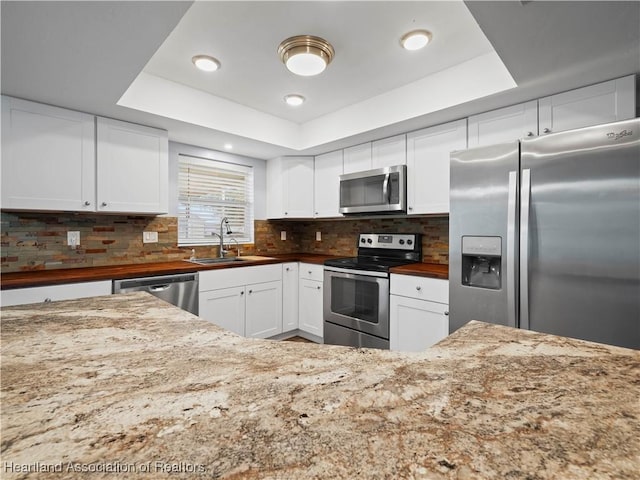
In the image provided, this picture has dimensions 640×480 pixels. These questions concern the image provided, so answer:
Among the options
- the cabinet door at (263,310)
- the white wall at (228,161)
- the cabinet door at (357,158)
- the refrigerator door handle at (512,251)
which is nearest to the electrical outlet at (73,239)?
the white wall at (228,161)

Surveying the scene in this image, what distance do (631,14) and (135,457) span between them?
224 cm

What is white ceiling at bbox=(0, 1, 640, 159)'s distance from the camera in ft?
4.61

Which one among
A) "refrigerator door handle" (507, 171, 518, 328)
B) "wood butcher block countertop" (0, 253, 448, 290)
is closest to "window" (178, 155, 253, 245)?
"wood butcher block countertop" (0, 253, 448, 290)

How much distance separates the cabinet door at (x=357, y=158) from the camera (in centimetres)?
317

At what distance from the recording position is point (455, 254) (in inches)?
81.7

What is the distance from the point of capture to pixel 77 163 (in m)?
2.36

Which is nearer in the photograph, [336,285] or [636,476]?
[636,476]

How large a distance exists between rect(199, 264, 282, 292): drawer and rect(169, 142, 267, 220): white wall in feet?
2.92

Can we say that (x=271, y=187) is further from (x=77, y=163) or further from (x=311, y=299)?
(x=77, y=163)

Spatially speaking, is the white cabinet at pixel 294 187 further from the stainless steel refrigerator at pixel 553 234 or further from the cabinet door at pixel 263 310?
the stainless steel refrigerator at pixel 553 234

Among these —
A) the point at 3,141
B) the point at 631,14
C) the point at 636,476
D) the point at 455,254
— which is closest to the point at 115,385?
the point at 636,476

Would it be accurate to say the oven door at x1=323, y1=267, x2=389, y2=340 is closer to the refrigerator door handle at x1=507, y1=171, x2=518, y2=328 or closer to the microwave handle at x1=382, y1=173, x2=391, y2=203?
the microwave handle at x1=382, y1=173, x2=391, y2=203

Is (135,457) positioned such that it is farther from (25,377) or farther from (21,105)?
(21,105)

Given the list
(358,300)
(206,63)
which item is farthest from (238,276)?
(206,63)
